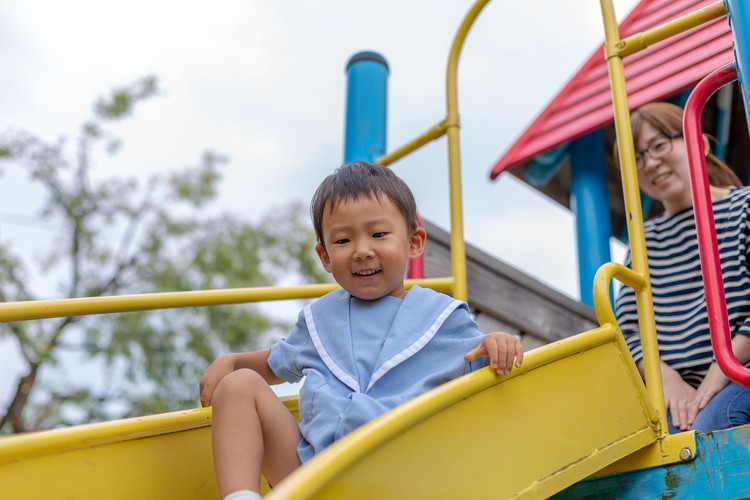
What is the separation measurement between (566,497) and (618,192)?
8.20ft

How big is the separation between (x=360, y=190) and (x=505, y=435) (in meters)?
0.50

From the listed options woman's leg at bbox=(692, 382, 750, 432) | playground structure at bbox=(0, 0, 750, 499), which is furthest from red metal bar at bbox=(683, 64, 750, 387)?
woman's leg at bbox=(692, 382, 750, 432)

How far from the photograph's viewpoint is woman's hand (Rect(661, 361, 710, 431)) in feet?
5.84

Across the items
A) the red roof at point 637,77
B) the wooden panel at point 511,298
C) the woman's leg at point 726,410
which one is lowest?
the woman's leg at point 726,410

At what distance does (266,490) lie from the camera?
4.76 feet

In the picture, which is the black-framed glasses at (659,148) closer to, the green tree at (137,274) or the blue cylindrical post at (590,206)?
the blue cylindrical post at (590,206)

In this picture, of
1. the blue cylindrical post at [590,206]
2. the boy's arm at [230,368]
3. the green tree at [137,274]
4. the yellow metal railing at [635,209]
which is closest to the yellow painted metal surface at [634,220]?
the yellow metal railing at [635,209]

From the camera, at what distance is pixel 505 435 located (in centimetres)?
116

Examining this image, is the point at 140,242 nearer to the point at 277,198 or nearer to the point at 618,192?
the point at 277,198

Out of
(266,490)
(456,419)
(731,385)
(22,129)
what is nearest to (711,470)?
(731,385)

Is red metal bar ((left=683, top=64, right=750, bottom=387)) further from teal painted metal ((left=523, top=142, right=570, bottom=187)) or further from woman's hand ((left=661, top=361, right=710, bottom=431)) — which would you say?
teal painted metal ((left=523, top=142, right=570, bottom=187))

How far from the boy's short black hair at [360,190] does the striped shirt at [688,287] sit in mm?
848

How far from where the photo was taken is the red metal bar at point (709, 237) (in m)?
1.35

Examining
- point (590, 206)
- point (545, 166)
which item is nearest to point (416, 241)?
point (590, 206)
